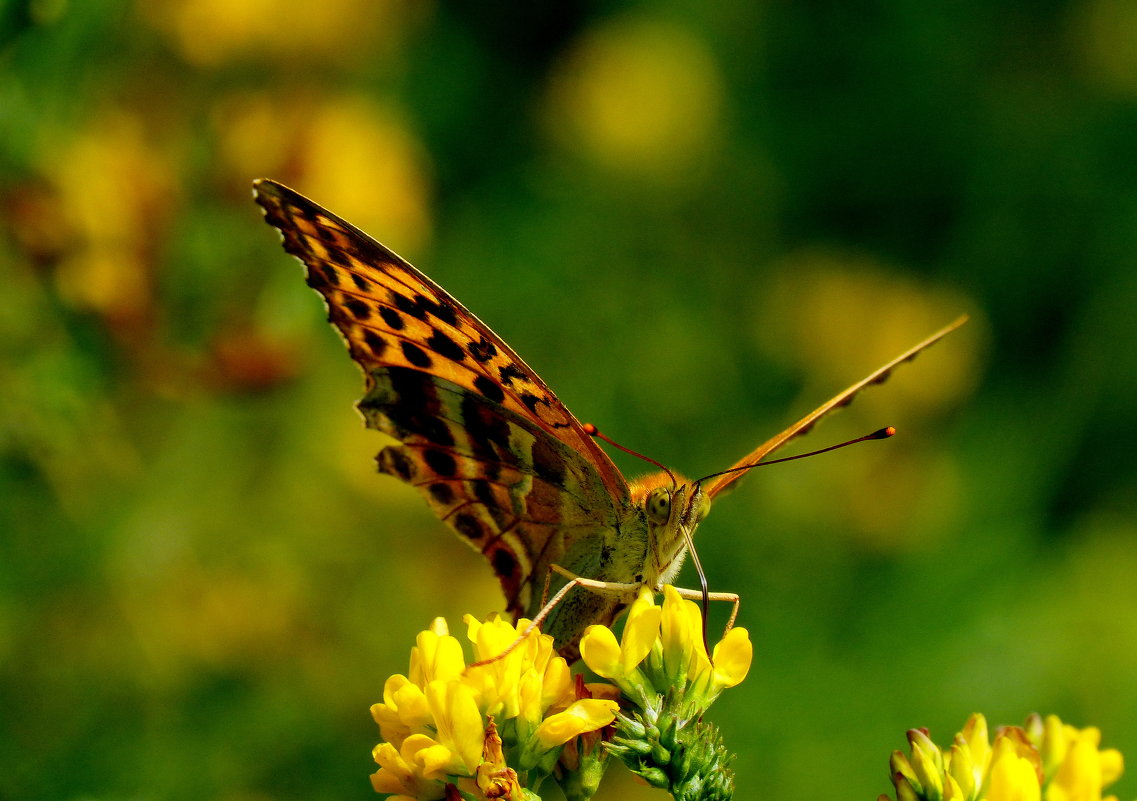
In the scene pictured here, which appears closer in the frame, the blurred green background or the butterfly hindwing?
the butterfly hindwing

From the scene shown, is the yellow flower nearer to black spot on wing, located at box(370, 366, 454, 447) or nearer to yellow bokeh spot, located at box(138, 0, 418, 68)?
black spot on wing, located at box(370, 366, 454, 447)

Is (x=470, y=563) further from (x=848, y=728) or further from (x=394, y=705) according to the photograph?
(x=394, y=705)

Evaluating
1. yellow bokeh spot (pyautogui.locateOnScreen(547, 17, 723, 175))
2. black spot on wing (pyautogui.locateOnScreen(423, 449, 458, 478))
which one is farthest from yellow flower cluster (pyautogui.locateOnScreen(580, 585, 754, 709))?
yellow bokeh spot (pyautogui.locateOnScreen(547, 17, 723, 175))

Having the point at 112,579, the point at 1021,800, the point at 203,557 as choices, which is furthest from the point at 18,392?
the point at 1021,800

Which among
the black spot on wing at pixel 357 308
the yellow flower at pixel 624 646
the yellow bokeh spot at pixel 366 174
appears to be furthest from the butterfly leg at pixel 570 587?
the yellow bokeh spot at pixel 366 174

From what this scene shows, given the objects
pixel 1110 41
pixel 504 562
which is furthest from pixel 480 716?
pixel 1110 41
